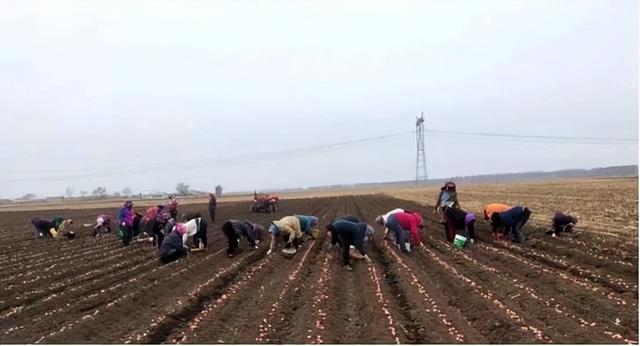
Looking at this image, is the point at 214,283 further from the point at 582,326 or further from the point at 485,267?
the point at 582,326

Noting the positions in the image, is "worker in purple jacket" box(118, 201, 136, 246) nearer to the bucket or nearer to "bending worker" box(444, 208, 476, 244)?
"bending worker" box(444, 208, 476, 244)

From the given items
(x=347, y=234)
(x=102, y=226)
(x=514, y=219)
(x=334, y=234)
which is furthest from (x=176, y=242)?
(x=102, y=226)

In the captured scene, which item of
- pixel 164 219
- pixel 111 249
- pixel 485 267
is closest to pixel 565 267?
pixel 485 267

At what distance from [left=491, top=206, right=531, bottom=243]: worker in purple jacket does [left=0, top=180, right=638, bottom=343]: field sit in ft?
1.65

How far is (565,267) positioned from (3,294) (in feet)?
33.0

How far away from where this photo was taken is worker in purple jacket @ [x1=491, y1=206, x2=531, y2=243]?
507 inches

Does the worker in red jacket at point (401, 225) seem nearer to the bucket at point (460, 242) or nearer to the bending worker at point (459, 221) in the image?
the bucket at point (460, 242)

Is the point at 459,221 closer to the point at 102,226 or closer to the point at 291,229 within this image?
the point at 291,229

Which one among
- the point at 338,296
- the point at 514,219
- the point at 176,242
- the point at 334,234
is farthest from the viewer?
the point at 514,219

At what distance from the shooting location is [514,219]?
42.7 ft

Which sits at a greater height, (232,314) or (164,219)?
(164,219)

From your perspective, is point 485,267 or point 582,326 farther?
point 485,267

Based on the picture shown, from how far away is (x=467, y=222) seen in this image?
43.2 ft

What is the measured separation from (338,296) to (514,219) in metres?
6.64
